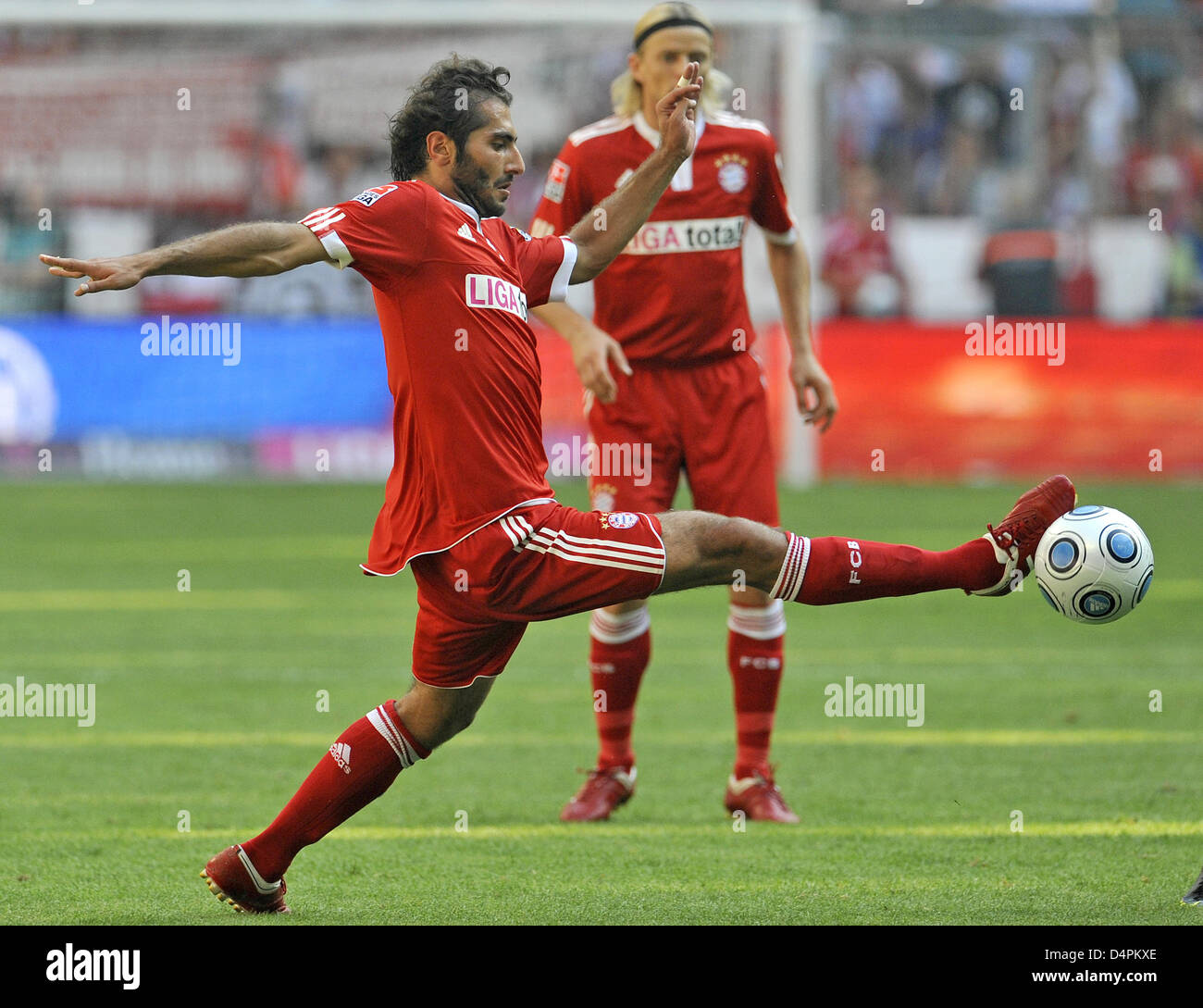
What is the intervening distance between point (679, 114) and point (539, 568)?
131 centimetres

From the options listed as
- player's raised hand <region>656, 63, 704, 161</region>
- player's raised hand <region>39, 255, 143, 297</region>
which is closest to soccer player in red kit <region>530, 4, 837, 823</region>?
player's raised hand <region>656, 63, 704, 161</region>

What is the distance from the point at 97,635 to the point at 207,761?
3255 mm

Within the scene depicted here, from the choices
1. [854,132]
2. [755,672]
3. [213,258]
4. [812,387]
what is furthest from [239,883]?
[854,132]

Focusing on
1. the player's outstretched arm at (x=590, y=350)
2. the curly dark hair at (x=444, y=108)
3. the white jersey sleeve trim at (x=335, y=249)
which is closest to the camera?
the white jersey sleeve trim at (x=335, y=249)

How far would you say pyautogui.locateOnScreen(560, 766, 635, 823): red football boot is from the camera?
242 inches

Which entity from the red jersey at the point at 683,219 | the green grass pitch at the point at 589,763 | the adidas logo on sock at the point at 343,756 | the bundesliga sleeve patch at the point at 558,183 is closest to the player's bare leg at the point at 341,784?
the adidas logo on sock at the point at 343,756

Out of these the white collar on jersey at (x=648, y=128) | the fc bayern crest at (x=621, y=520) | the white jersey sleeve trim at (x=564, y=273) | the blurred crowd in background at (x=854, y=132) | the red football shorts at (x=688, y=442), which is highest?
the blurred crowd in background at (x=854, y=132)

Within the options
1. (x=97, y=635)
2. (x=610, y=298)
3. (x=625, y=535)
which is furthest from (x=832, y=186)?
(x=625, y=535)

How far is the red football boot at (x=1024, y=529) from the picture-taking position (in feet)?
15.8

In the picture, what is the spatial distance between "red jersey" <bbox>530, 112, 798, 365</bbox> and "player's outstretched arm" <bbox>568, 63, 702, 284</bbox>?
1.16 metres

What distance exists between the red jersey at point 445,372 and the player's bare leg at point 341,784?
15.6 inches

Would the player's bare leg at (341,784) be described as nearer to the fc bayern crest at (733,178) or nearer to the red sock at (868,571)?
the red sock at (868,571)

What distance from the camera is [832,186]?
2070cm
